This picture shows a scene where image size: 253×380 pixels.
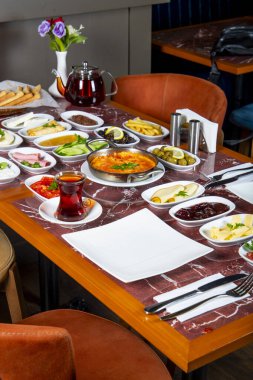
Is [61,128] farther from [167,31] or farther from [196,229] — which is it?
[167,31]

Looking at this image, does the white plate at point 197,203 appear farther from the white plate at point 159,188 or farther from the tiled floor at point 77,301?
the tiled floor at point 77,301

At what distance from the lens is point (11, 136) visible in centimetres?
225

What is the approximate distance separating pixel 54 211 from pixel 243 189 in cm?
53

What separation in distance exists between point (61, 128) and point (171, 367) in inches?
33.9

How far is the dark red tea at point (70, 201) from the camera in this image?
1723mm

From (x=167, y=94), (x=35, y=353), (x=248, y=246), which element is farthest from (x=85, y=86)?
(x=35, y=353)

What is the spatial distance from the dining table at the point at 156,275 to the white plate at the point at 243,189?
0.04 feet

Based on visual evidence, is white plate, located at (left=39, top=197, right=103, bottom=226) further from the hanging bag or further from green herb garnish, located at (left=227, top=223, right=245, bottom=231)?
the hanging bag

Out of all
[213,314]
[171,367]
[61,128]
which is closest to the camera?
[213,314]

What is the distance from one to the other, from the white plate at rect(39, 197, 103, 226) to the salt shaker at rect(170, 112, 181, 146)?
1.62ft

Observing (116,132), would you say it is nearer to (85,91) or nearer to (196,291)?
(85,91)

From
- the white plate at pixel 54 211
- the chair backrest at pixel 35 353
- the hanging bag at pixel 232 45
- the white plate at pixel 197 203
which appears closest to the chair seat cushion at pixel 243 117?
the hanging bag at pixel 232 45

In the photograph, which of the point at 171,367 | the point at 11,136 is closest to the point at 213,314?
the point at 171,367

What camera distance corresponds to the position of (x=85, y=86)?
8.23 feet
